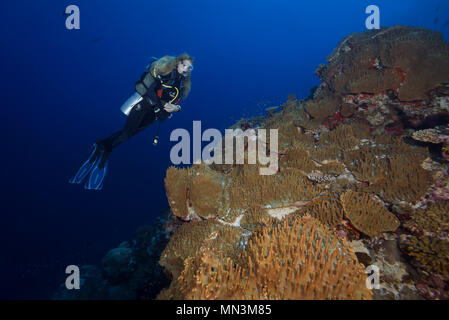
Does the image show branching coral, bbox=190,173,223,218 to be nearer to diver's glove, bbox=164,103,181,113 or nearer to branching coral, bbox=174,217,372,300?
branching coral, bbox=174,217,372,300

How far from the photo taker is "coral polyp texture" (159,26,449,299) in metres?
2.34

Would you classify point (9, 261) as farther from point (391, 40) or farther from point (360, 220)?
point (391, 40)

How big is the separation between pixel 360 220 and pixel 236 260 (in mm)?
2193

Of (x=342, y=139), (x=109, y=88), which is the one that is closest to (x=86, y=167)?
(x=342, y=139)

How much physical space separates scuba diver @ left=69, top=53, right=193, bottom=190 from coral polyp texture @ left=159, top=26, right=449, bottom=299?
2.14m

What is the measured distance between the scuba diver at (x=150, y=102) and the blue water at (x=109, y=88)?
993 centimetres

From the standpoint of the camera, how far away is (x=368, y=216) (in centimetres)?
337

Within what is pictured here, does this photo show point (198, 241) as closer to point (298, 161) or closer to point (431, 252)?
point (298, 161)

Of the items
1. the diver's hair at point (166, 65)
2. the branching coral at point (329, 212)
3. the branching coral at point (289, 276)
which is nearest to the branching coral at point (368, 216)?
the branching coral at point (329, 212)

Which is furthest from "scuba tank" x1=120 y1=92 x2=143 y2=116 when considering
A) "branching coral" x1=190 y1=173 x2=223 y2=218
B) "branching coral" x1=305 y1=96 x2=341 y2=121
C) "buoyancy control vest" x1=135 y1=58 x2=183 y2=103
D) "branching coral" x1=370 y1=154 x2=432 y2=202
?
"branching coral" x1=370 y1=154 x2=432 y2=202

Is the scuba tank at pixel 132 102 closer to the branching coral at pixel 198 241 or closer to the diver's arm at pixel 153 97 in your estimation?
the diver's arm at pixel 153 97

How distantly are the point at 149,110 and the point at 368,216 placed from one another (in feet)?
19.5

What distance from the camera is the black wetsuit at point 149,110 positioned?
5559 millimetres
